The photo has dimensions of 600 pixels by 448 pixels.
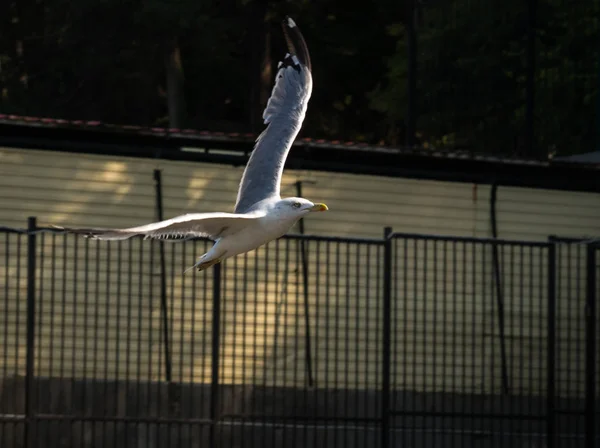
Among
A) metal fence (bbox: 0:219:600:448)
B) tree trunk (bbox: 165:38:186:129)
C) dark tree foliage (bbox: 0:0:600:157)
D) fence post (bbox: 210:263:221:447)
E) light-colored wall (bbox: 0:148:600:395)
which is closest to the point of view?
fence post (bbox: 210:263:221:447)

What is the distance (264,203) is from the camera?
1075 centimetres

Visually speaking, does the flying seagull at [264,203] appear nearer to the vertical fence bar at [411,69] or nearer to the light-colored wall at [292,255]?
the light-colored wall at [292,255]

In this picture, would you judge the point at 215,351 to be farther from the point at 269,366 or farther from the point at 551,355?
the point at 551,355

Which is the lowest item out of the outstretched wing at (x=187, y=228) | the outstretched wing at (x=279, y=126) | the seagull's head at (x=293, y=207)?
the outstretched wing at (x=187, y=228)

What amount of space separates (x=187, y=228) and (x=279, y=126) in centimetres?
229

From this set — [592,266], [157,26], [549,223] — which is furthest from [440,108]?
[592,266]

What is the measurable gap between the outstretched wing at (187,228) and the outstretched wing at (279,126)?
2.51 ft

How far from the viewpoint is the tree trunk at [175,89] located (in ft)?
99.3

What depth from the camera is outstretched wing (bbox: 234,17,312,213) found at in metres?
11.5

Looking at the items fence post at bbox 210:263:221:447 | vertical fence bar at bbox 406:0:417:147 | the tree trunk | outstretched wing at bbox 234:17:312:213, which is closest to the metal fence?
fence post at bbox 210:263:221:447

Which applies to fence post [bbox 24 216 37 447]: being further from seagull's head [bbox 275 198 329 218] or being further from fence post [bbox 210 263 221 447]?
seagull's head [bbox 275 198 329 218]

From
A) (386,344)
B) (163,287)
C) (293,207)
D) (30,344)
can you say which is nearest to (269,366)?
(163,287)

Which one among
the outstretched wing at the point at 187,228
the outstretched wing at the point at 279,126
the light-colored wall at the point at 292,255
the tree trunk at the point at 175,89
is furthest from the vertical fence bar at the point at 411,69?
the outstretched wing at the point at 187,228

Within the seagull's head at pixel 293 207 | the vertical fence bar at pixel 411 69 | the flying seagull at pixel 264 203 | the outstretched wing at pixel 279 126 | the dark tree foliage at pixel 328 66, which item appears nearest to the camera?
the flying seagull at pixel 264 203
